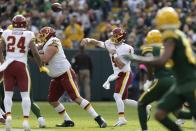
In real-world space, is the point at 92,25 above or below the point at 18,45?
below

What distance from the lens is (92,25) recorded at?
84.4 ft

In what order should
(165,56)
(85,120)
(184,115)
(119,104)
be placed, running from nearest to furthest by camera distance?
(165,56) → (184,115) → (119,104) → (85,120)

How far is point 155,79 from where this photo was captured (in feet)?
37.8

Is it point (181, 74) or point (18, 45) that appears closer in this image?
point (181, 74)

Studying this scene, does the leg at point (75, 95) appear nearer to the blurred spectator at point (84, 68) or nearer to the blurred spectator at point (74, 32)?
the blurred spectator at point (84, 68)

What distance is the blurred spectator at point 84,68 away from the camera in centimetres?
2348

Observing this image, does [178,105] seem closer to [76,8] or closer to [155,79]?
[155,79]

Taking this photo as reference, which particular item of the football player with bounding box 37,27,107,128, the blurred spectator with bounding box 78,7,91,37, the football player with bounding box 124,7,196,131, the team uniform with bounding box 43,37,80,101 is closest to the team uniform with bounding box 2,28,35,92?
the football player with bounding box 37,27,107,128

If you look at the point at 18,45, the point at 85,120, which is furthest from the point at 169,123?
the point at 85,120

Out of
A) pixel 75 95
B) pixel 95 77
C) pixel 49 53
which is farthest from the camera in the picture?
pixel 95 77

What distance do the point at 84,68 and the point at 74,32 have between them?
131cm

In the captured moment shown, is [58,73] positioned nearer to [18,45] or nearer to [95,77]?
[18,45]

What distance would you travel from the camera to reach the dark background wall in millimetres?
23984

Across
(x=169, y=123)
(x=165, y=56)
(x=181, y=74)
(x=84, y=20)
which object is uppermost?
(x=165, y=56)
